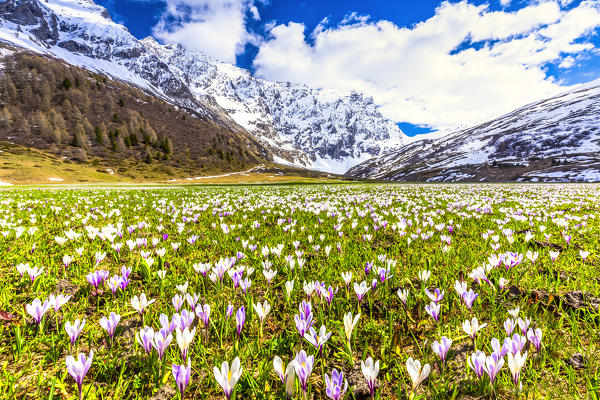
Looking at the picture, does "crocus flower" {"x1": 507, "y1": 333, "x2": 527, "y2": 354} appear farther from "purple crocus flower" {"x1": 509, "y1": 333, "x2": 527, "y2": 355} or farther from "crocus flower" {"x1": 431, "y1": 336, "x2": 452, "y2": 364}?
"crocus flower" {"x1": 431, "y1": 336, "x2": 452, "y2": 364}

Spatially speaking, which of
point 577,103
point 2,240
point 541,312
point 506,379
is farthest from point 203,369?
point 577,103

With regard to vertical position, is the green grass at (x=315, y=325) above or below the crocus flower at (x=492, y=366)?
below

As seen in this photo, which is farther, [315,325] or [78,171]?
[78,171]

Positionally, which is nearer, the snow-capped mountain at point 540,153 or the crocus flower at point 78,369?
the crocus flower at point 78,369

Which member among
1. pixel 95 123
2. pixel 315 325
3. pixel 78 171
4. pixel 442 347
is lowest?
pixel 78 171

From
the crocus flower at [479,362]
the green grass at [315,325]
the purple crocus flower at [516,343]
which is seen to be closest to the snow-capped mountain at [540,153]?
the green grass at [315,325]

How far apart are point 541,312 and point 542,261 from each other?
1.98 m

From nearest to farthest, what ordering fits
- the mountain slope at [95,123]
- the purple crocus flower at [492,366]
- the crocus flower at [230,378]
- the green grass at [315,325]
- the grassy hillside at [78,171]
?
1. the crocus flower at [230,378]
2. the purple crocus flower at [492,366]
3. the green grass at [315,325]
4. the grassy hillside at [78,171]
5. the mountain slope at [95,123]

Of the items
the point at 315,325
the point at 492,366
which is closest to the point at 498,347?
the point at 492,366

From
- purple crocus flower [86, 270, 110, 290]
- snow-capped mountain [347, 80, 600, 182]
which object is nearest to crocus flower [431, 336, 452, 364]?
purple crocus flower [86, 270, 110, 290]

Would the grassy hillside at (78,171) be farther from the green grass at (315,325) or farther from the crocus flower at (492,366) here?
the crocus flower at (492,366)

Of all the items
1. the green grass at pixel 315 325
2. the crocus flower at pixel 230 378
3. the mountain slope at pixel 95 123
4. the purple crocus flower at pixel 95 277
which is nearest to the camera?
the crocus flower at pixel 230 378

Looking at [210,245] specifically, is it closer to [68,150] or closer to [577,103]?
[68,150]

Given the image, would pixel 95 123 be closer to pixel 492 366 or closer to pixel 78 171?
pixel 78 171
